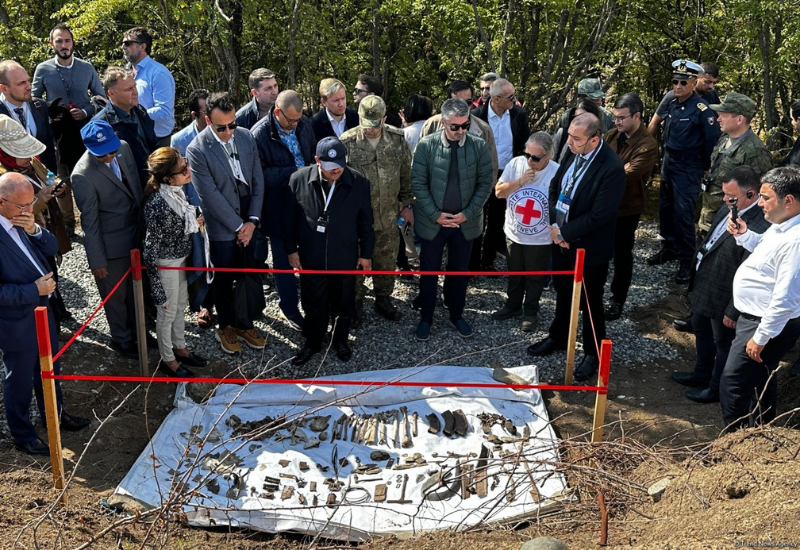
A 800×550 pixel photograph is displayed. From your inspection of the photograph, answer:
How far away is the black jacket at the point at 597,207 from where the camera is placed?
6.31 meters

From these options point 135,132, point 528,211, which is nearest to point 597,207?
point 528,211

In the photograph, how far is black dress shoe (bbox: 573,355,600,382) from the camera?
6.67m

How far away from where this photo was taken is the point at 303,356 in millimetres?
6887

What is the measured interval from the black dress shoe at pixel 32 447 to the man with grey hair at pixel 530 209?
14.3 ft

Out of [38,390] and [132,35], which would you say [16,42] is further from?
[38,390]

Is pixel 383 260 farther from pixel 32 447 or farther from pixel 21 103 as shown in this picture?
pixel 21 103

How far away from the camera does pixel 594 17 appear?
1067 cm

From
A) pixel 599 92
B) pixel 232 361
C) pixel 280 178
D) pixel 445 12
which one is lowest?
pixel 232 361

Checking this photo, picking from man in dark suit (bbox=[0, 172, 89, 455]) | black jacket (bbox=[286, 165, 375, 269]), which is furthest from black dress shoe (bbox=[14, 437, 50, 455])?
black jacket (bbox=[286, 165, 375, 269])

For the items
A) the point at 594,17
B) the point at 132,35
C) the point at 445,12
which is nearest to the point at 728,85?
the point at 594,17

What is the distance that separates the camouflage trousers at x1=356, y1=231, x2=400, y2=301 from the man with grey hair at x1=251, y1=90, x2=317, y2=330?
698 millimetres

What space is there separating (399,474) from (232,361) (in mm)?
2267

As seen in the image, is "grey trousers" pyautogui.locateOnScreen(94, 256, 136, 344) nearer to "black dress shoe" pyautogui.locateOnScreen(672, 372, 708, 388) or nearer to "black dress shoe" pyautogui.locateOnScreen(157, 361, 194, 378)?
"black dress shoe" pyautogui.locateOnScreen(157, 361, 194, 378)

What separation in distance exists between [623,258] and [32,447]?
5650mm
